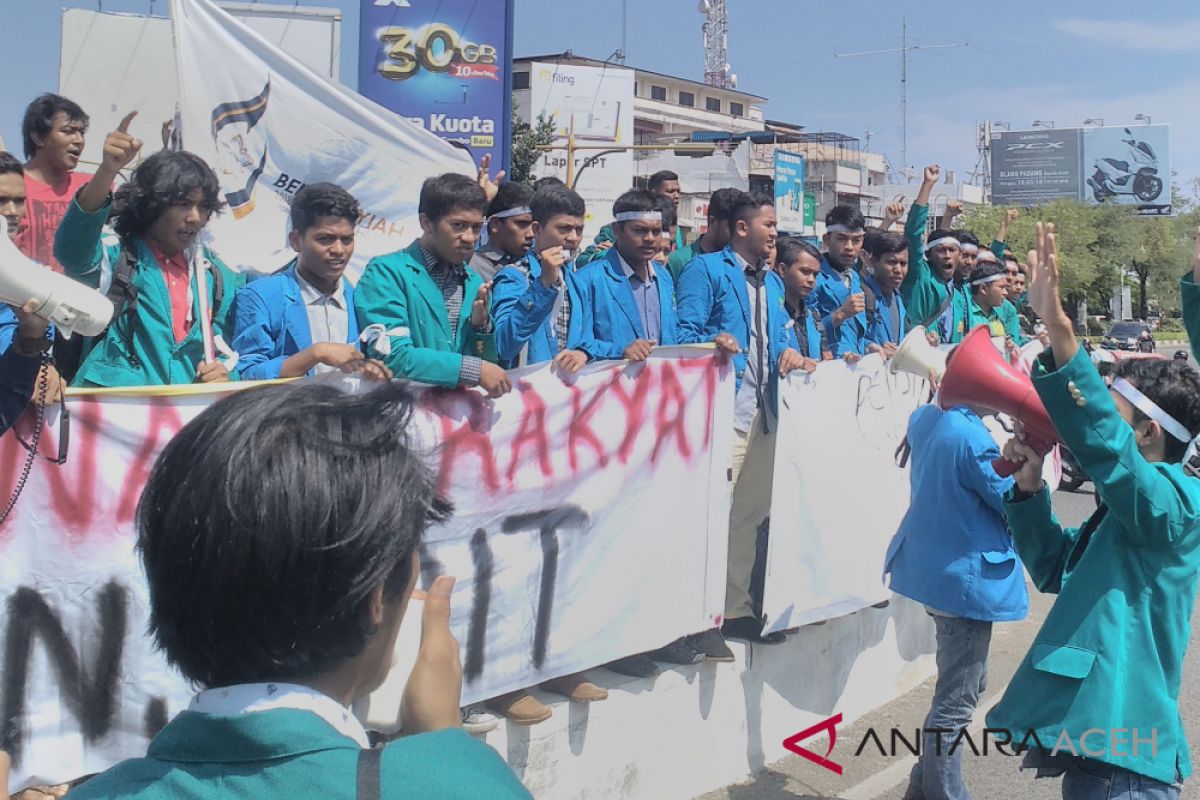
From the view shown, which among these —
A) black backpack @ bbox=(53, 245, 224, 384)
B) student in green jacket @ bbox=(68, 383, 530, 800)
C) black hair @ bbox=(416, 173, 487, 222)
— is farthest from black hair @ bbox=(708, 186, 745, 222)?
student in green jacket @ bbox=(68, 383, 530, 800)

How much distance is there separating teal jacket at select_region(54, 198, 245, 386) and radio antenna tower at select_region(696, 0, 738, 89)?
85.0 m

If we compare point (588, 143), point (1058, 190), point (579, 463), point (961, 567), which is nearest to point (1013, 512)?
point (961, 567)

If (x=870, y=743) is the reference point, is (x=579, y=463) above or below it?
above

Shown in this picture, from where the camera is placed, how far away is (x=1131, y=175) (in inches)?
2911

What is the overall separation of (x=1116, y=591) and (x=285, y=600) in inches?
90.0

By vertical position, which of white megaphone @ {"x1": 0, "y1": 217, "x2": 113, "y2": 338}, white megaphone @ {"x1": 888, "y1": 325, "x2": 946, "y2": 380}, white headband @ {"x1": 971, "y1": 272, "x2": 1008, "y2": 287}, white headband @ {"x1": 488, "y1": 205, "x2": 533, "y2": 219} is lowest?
white megaphone @ {"x1": 888, "y1": 325, "x2": 946, "y2": 380}

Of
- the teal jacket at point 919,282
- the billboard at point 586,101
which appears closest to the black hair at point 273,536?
the teal jacket at point 919,282

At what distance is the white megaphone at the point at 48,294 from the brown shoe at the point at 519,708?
6.28ft

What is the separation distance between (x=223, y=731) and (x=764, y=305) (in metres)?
4.68

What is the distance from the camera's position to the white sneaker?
3.74m

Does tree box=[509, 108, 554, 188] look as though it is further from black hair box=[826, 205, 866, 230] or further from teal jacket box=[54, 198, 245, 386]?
teal jacket box=[54, 198, 245, 386]

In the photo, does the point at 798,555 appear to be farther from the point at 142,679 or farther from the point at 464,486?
the point at 142,679

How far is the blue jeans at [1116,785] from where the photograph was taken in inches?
111

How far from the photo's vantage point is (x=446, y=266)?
442cm
